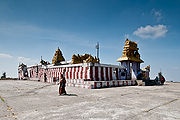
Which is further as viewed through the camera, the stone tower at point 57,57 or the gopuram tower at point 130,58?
the stone tower at point 57,57

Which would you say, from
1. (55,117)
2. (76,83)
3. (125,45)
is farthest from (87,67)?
(55,117)

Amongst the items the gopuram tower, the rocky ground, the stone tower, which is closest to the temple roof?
the gopuram tower

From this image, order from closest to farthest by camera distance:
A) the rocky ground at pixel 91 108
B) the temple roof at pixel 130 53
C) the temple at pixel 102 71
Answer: the rocky ground at pixel 91 108
the temple at pixel 102 71
the temple roof at pixel 130 53

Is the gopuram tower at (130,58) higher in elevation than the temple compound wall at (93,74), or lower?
higher

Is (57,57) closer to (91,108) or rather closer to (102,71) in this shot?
(102,71)

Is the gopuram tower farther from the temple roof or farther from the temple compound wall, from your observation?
the temple compound wall

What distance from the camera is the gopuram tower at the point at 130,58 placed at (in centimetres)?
1573

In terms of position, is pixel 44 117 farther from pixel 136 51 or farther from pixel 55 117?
pixel 136 51

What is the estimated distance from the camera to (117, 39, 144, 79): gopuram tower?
15.7 m

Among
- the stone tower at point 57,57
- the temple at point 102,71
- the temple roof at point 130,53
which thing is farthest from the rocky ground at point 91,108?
the stone tower at point 57,57

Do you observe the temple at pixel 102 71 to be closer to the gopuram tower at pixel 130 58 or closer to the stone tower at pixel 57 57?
the gopuram tower at pixel 130 58

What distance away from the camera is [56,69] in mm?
19062

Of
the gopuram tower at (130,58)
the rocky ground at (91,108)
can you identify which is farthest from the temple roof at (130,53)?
the rocky ground at (91,108)

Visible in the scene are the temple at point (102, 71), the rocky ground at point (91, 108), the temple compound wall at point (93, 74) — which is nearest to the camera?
the rocky ground at point (91, 108)
